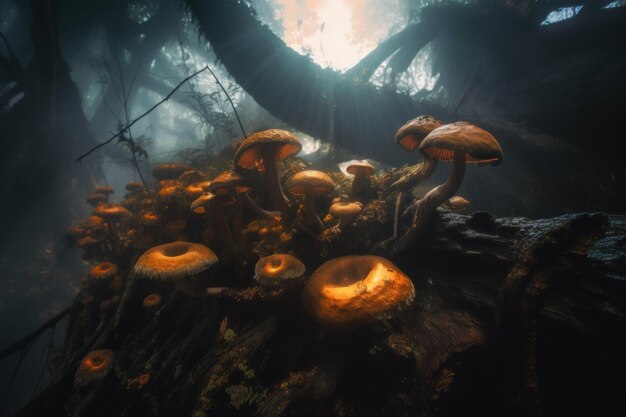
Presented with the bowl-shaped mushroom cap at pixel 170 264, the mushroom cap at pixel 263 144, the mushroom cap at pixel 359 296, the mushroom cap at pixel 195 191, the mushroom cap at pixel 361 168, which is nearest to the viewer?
the mushroom cap at pixel 359 296

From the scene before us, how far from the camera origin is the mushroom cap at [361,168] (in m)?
3.49

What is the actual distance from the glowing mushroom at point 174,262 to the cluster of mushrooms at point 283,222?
0.01 meters

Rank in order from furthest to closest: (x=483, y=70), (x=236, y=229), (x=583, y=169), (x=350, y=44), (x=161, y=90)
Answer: (x=350, y=44) < (x=161, y=90) < (x=483, y=70) < (x=583, y=169) < (x=236, y=229)

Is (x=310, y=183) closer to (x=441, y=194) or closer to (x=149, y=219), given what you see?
(x=441, y=194)

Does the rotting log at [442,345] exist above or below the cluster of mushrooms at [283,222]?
below

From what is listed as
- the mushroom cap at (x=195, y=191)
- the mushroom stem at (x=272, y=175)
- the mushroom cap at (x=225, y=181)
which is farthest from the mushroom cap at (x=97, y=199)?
the mushroom stem at (x=272, y=175)

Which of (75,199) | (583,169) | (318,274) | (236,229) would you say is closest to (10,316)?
(75,199)

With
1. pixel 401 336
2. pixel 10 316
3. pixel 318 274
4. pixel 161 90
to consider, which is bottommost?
pixel 10 316

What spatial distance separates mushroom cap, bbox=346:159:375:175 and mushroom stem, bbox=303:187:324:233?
772mm

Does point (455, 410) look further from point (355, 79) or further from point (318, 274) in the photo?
point (355, 79)

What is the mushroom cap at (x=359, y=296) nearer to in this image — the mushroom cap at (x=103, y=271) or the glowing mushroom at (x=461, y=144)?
the glowing mushroom at (x=461, y=144)

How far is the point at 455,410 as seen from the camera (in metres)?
2.14

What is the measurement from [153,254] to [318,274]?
189cm

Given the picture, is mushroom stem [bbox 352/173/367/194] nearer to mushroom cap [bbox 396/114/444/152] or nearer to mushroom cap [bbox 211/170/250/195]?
mushroom cap [bbox 396/114/444/152]
